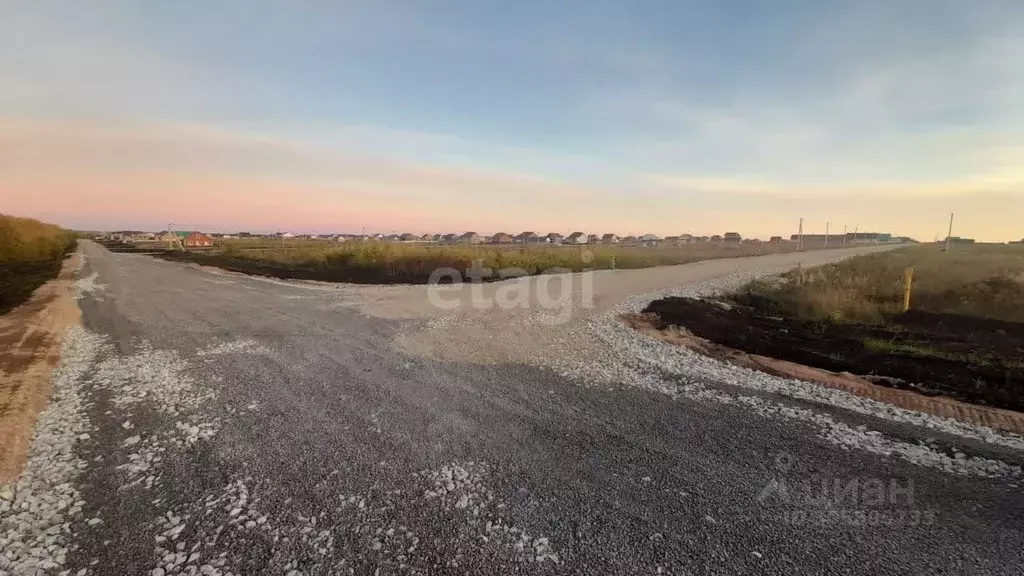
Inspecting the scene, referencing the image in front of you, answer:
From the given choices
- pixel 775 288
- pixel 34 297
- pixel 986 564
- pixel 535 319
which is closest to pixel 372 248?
pixel 34 297

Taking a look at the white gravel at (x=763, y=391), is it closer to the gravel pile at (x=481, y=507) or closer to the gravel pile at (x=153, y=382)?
the gravel pile at (x=481, y=507)

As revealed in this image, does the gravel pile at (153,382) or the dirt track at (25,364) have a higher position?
the gravel pile at (153,382)

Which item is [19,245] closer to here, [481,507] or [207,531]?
[207,531]

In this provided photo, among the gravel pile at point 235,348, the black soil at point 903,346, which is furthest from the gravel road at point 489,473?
the black soil at point 903,346

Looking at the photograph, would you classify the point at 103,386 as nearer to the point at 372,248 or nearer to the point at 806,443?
the point at 806,443

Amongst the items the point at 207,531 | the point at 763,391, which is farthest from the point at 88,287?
the point at 763,391
